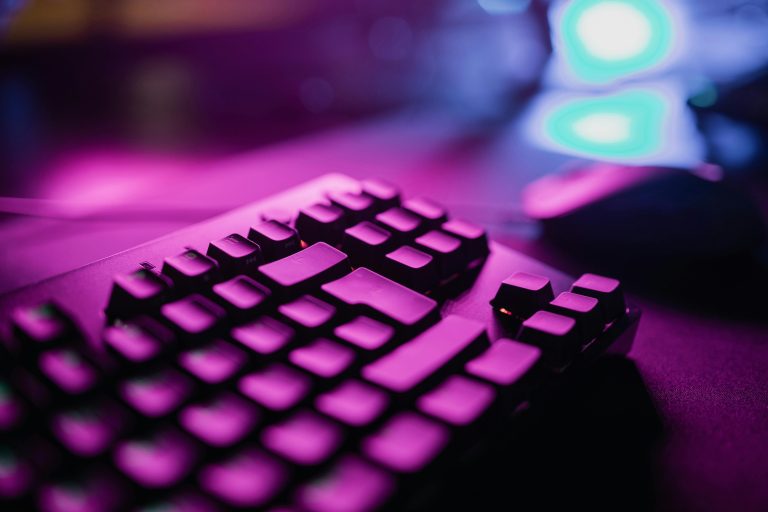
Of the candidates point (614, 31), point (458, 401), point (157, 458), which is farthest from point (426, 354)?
point (614, 31)

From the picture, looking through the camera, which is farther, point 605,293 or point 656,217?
point 656,217

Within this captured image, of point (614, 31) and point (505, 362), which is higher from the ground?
point (614, 31)

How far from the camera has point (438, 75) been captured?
1074mm

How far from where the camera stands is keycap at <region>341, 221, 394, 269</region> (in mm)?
406

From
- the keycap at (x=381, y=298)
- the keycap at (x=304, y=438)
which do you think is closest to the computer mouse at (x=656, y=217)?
the keycap at (x=381, y=298)

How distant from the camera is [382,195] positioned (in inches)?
18.6

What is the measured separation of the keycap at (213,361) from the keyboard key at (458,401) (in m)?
0.09

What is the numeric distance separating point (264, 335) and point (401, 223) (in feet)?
0.50

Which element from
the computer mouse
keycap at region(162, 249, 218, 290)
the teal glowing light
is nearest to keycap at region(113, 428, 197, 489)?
keycap at region(162, 249, 218, 290)

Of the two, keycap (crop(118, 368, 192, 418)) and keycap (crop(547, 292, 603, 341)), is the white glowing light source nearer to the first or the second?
keycap (crop(547, 292, 603, 341))

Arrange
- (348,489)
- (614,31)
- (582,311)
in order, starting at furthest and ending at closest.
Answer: (614,31) < (582,311) < (348,489)

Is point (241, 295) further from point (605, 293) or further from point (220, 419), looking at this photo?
point (605, 293)

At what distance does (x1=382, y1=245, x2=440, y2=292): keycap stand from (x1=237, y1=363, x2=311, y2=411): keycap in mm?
111

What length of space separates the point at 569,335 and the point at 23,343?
29cm
